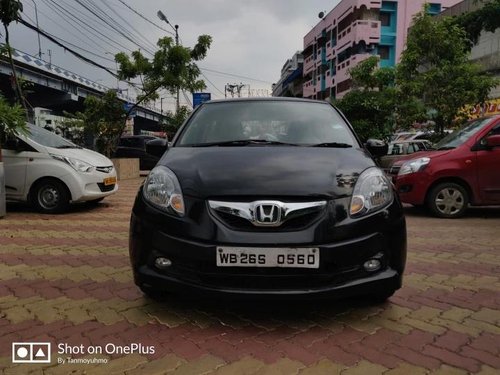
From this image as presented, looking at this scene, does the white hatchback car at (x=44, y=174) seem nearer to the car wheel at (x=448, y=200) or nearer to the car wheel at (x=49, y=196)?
the car wheel at (x=49, y=196)

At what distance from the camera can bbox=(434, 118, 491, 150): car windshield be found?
7312 mm

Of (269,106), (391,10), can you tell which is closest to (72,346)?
(269,106)

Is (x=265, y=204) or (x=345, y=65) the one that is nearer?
(x=265, y=204)

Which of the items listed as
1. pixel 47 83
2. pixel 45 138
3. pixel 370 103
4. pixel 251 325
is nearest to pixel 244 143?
pixel 251 325

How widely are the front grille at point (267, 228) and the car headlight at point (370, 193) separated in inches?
10.7

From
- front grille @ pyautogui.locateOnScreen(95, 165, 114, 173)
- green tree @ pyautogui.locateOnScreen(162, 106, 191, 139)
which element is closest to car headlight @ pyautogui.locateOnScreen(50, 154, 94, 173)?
front grille @ pyautogui.locateOnScreen(95, 165, 114, 173)

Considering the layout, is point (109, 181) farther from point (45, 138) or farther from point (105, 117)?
point (105, 117)

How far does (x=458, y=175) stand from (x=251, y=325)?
5419 mm

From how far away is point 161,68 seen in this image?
1519cm

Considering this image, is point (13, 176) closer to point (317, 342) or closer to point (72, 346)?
point (72, 346)

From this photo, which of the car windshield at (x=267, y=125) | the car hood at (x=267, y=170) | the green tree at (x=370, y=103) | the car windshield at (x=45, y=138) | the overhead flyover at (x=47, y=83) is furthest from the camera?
the overhead flyover at (x=47, y=83)

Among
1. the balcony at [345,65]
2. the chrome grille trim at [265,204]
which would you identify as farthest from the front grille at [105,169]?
the balcony at [345,65]

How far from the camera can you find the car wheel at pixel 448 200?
285 inches

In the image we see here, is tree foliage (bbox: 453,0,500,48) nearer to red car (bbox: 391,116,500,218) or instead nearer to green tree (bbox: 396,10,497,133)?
green tree (bbox: 396,10,497,133)
